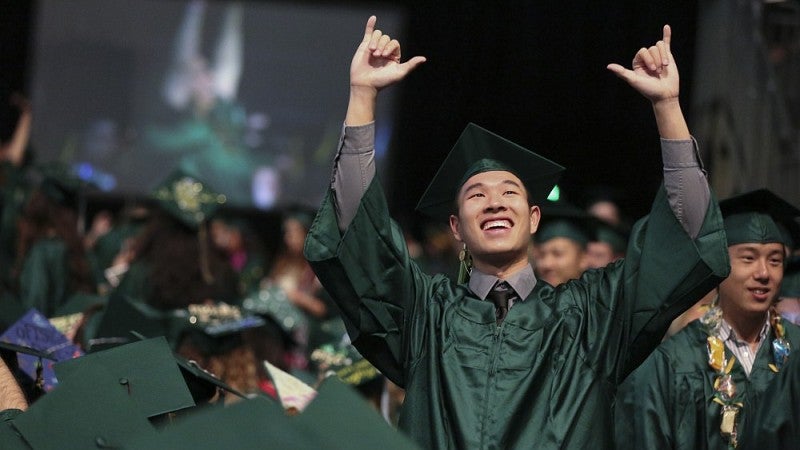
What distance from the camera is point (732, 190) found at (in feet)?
25.6

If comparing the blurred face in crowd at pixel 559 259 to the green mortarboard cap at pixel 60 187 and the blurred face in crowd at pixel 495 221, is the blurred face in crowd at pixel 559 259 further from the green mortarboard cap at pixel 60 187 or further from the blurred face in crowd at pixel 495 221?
the green mortarboard cap at pixel 60 187

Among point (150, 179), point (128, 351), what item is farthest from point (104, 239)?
point (128, 351)

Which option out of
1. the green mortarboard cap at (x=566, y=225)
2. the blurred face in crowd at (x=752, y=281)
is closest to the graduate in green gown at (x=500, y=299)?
the blurred face in crowd at (x=752, y=281)

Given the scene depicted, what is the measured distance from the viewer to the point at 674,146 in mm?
3889

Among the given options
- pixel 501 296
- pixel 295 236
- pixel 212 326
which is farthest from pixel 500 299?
pixel 295 236

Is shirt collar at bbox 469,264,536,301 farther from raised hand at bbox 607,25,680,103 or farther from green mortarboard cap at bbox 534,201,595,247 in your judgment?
green mortarboard cap at bbox 534,201,595,247

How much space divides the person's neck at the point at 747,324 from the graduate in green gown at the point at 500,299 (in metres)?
0.98

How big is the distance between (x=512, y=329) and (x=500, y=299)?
15 centimetres

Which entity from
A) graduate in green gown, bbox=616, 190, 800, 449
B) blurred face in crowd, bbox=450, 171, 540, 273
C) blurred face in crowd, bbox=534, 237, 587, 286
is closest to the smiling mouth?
blurred face in crowd, bbox=450, 171, 540, 273

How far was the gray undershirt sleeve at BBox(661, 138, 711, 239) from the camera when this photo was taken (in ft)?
12.7

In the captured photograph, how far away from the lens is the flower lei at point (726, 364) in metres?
4.65

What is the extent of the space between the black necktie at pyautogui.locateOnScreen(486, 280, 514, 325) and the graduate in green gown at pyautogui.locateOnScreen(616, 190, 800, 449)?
0.75m

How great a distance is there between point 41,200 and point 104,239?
2.57m

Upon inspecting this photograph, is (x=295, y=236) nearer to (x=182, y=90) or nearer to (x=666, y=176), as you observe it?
(x=182, y=90)
